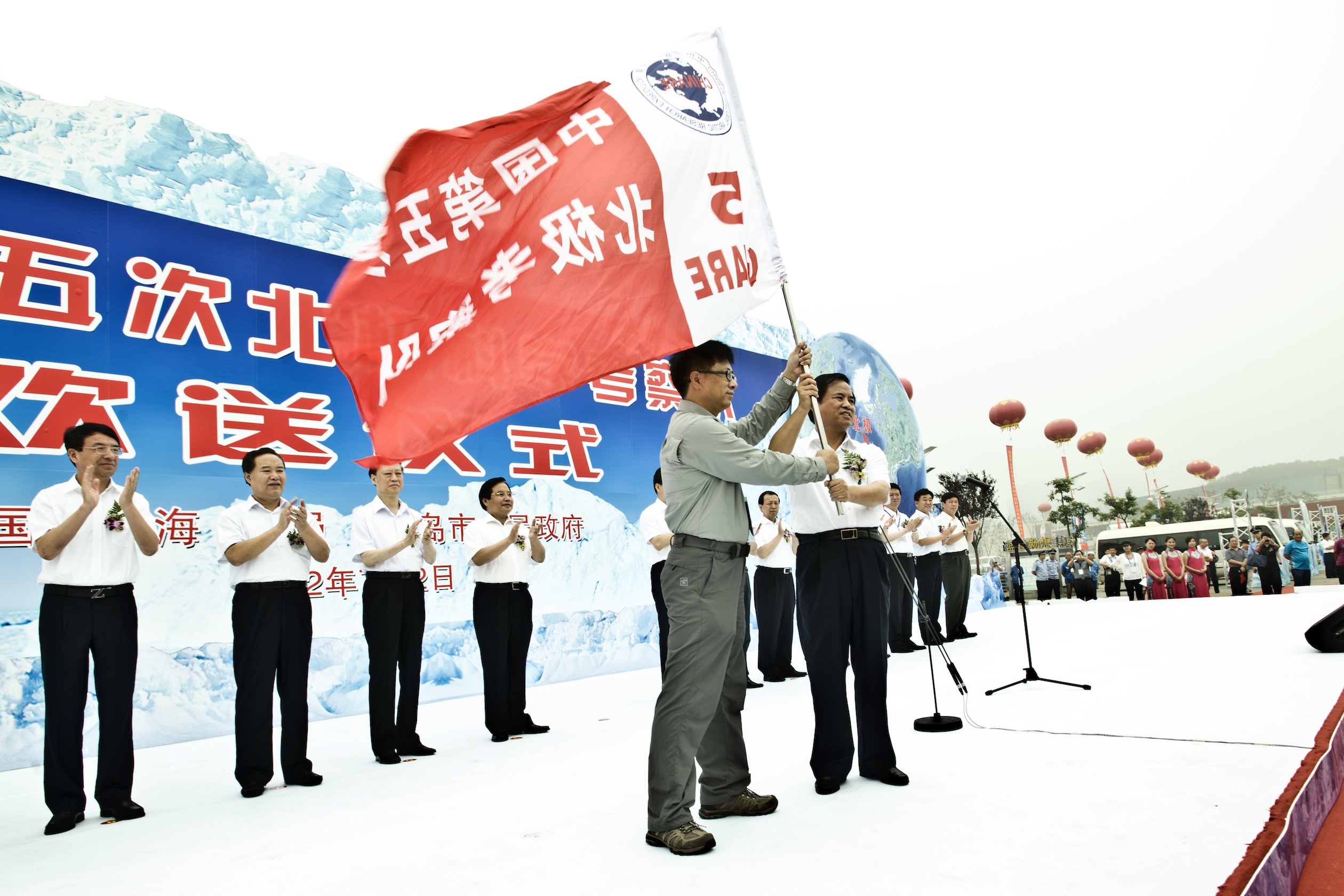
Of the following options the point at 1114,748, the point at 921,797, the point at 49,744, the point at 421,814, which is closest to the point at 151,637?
the point at 49,744

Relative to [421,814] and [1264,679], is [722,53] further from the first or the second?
[1264,679]

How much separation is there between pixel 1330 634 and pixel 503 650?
16.5ft

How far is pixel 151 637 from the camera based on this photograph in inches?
188

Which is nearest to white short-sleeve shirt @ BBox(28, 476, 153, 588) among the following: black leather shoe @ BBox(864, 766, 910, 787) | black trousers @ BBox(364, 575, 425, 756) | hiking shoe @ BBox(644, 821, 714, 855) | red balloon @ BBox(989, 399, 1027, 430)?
black trousers @ BBox(364, 575, 425, 756)

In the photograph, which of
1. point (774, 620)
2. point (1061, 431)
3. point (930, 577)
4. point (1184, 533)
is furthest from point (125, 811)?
point (1061, 431)

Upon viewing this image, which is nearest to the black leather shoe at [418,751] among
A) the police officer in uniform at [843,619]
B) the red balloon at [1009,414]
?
the police officer in uniform at [843,619]

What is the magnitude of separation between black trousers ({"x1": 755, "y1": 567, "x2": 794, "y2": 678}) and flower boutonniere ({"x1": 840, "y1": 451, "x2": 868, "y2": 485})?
10.7ft

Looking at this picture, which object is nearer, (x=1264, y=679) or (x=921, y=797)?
(x=921, y=797)

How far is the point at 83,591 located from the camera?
3176 mm

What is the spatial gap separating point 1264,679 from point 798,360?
345 cm

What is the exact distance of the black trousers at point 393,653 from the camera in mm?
3975

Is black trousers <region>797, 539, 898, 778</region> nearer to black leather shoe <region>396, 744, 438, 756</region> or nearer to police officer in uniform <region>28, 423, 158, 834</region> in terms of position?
black leather shoe <region>396, 744, 438, 756</region>

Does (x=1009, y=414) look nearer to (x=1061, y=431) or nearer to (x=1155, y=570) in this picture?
(x=1061, y=431)

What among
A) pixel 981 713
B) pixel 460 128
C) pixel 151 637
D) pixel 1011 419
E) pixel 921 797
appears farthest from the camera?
pixel 1011 419
